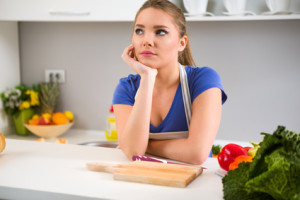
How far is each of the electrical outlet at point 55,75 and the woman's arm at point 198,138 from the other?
1599 mm

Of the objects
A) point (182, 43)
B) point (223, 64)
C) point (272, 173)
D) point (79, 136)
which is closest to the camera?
point (272, 173)

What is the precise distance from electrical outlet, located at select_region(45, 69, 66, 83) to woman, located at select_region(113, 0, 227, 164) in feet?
4.37

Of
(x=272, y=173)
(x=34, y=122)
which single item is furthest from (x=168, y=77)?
(x=34, y=122)

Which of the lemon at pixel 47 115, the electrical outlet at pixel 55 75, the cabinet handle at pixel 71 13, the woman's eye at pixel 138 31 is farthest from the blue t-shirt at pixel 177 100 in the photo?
the electrical outlet at pixel 55 75

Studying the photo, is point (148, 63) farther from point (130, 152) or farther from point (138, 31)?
point (130, 152)

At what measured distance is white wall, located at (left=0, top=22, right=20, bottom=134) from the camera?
103 inches

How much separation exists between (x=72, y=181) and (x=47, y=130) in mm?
1666

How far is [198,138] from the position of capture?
123cm

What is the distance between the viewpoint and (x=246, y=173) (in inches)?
30.1

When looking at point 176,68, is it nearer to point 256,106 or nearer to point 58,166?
point 58,166

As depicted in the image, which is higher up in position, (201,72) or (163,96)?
(201,72)

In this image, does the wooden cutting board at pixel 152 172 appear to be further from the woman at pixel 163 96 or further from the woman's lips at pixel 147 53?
the woman's lips at pixel 147 53

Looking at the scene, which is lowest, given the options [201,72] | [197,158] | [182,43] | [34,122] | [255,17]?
[34,122]

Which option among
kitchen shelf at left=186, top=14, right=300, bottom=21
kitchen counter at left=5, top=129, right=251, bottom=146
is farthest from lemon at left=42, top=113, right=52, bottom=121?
kitchen shelf at left=186, top=14, right=300, bottom=21
